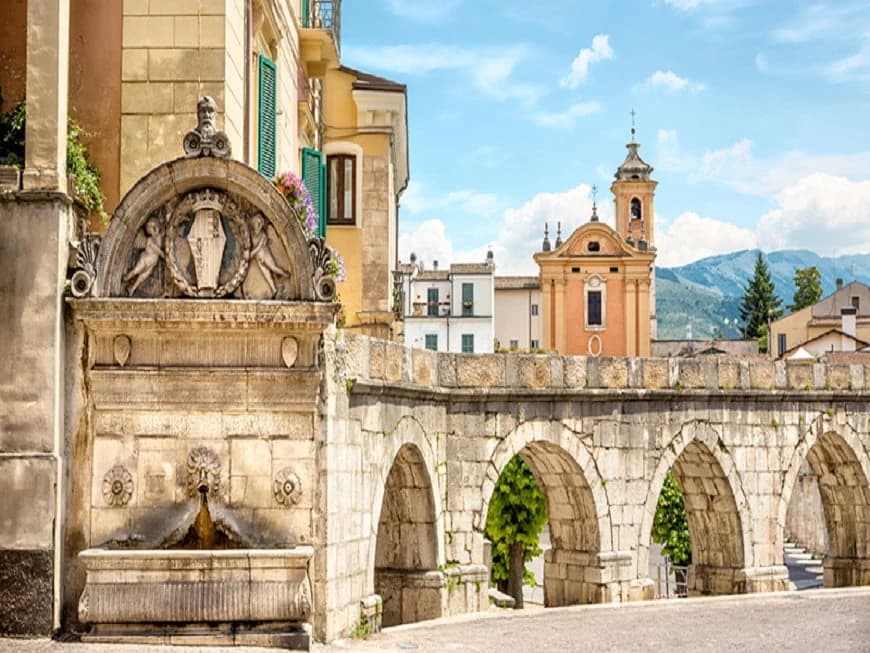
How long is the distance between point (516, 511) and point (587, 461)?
45.1 feet

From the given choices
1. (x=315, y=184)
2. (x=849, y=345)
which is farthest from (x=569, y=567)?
(x=849, y=345)

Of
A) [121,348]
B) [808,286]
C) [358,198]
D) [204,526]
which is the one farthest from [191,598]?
[808,286]

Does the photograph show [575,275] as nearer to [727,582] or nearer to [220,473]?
[727,582]

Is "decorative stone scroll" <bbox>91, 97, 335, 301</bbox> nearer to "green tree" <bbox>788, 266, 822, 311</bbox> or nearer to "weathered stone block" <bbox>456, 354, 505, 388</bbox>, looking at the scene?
"weathered stone block" <bbox>456, 354, 505, 388</bbox>

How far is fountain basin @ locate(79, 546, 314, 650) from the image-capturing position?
1149 centimetres

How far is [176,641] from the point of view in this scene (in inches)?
452

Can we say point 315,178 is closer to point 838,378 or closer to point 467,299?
point 838,378

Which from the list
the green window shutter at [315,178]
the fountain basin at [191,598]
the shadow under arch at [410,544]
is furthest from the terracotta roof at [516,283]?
the fountain basin at [191,598]

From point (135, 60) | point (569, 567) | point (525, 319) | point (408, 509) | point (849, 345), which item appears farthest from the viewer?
point (525, 319)

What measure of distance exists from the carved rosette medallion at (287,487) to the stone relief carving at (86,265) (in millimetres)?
2288

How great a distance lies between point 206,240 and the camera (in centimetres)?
1208

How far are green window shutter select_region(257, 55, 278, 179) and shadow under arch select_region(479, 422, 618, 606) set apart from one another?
197 inches

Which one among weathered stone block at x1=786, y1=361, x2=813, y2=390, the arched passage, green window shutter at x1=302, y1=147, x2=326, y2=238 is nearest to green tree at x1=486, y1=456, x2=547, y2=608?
weathered stone block at x1=786, y1=361, x2=813, y2=390

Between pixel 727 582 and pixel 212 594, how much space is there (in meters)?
11.7
